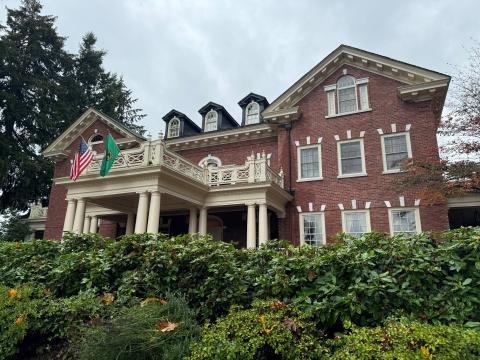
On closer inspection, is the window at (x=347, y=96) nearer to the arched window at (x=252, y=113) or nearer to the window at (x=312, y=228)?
the arched window at (x=252, y=113)

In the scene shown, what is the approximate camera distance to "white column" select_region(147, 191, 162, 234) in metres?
13.0

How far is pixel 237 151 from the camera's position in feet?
62.8

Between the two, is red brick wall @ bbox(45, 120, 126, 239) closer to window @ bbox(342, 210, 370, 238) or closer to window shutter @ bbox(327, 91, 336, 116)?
window shutter @ bbox(327, 91, 336, 116)

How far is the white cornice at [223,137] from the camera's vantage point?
1848 centimetres

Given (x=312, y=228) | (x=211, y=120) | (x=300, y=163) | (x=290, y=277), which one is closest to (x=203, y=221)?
(x=312, y=228)

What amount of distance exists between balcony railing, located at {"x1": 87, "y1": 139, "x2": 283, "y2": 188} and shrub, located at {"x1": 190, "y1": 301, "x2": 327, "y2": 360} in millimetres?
10209

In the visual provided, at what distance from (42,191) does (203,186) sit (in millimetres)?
22825

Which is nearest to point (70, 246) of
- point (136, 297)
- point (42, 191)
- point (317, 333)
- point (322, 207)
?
point (136, 297)

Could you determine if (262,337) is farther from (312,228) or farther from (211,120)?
(211,120)

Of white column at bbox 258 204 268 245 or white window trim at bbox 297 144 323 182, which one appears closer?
white column at bbox 258 204 268 245

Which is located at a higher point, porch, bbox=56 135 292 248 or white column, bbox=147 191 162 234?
porch, bbox=56 135 292 248

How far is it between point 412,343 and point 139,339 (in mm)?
2819

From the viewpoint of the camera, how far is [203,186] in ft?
49.3

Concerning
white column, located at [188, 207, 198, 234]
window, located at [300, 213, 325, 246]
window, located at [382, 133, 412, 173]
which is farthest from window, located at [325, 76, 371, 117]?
white column, located at [188, 207, 198, 234]
